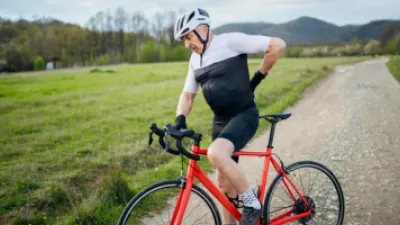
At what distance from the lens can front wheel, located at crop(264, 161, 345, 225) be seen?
3410 millimetres

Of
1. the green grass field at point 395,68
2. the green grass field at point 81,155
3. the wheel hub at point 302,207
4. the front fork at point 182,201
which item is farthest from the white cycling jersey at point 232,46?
the green grass field at point 395,68

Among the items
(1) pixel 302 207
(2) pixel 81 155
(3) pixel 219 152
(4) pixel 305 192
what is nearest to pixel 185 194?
(3) pixel 219 152

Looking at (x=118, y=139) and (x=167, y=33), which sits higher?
(x=167, y=33)

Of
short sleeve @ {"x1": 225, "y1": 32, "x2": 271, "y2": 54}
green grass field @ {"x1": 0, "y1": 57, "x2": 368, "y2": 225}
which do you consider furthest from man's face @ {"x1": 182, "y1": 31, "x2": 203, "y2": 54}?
green grass field @ {"x1": 0, "y1": 57, "x2": 368, "y2": 225}

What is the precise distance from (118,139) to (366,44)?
75.6 meters

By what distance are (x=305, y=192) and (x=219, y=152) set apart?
65.0 inches

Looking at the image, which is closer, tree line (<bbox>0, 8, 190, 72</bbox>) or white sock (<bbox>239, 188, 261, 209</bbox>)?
white sock (<bbox>239, 188, 261, 209</bbox>)

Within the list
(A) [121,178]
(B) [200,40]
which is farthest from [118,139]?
(B) [200,40]

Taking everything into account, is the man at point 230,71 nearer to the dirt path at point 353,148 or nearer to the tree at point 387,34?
the dirt path at point 353,148

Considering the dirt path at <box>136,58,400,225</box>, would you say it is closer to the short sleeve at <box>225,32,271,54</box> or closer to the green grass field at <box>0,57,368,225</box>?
the green grass field at <box>0,57,368,225</box>

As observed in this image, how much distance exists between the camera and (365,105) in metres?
11.9

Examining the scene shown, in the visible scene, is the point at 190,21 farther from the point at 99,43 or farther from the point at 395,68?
the point at 99,43

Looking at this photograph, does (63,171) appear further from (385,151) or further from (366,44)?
(366,44)

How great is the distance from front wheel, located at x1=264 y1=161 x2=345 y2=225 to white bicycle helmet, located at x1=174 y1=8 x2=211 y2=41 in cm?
170
